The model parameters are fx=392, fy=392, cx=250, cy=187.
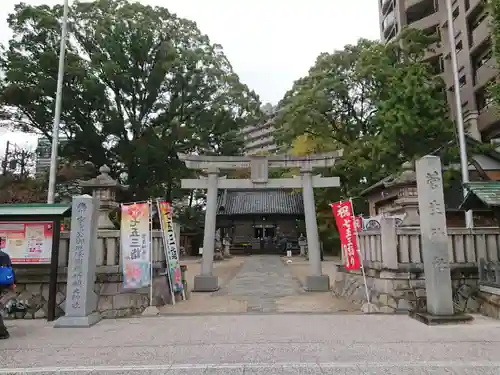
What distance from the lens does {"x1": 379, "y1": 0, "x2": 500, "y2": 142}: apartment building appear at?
2456 cm

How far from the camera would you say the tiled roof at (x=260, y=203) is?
36344 mm

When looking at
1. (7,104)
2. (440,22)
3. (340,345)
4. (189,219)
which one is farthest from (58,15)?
(440,22)

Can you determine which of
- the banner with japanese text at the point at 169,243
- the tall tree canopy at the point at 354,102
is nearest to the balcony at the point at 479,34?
the tall tree canopy at the point at 354,102

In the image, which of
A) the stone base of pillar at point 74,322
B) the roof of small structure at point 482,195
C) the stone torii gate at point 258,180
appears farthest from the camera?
the stone torii gate at point 258,180

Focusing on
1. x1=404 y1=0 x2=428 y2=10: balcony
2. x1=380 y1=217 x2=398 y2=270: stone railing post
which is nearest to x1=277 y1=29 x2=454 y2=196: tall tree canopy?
x1=380 y1=217 x2=398 y2=270: stone railing post

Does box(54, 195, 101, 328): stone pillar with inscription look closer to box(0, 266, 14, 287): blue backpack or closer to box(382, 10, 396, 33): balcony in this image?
box(0, 266, 14, 287): blue backpack

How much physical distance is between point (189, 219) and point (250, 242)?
7094 mm

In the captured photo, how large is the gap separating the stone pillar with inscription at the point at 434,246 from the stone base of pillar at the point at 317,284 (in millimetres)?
5572

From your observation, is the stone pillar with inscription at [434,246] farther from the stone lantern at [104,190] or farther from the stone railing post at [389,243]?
the stone lantern at [104,190]

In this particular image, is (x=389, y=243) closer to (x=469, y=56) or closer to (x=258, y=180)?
(x=258, y=180)

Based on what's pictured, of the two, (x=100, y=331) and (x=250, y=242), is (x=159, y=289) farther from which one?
(x=250, y=242)

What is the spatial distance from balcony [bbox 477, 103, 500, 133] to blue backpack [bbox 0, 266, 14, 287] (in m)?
26.0

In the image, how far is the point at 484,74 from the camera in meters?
25.6

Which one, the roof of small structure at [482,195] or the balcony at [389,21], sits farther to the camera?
the balcony at [389,21]
